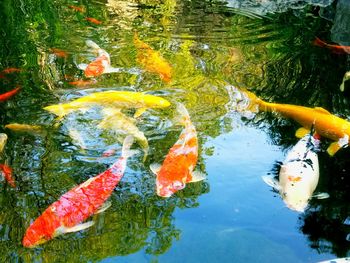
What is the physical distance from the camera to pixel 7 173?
398cm

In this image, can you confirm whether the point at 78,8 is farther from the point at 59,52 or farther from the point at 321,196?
the point at 321,196

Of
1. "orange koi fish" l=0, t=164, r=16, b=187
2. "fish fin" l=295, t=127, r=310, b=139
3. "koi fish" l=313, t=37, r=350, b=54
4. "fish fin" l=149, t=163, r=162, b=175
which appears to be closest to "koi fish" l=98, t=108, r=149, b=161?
"fish fin" l=149, t=163, r=162, b=175

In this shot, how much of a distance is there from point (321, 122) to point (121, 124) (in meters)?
1.81

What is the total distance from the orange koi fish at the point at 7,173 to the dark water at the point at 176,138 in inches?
2.9

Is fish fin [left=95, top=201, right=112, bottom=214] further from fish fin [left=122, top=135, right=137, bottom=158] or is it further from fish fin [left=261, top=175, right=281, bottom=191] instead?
fish fin [left=261, top=175, right=281, bottom=191]

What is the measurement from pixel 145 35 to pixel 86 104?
265 cm

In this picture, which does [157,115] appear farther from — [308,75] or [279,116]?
[308,75]

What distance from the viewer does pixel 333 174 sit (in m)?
4.20

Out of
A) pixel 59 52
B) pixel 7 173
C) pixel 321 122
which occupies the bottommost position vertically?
pixel 7 173

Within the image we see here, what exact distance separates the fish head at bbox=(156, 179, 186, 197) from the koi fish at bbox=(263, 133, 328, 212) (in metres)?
0.72

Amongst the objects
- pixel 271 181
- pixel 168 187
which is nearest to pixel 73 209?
pixel 168 187

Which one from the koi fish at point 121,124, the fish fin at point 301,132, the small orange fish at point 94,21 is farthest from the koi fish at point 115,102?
the small orange fish at point 94,21

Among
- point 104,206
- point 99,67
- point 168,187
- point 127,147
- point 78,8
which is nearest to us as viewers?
point 104,206

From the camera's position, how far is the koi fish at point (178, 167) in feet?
12.5
